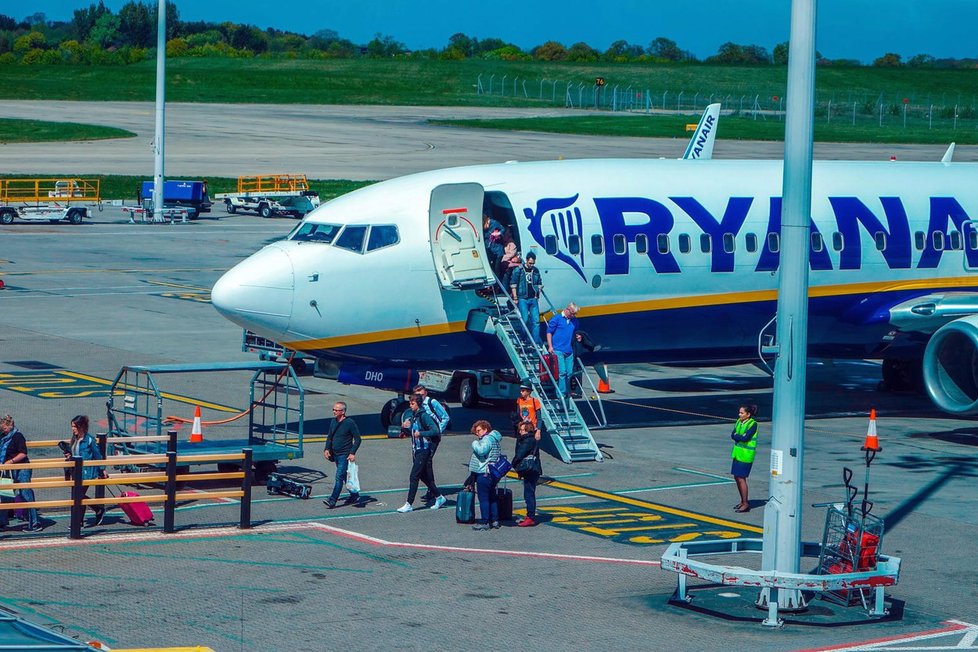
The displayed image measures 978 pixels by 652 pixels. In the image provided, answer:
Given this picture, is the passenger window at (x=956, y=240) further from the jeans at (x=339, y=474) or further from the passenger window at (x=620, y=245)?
the jeans at (x=339, y=474)

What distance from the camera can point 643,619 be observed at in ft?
64.0

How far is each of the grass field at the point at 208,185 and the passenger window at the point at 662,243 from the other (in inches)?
2009

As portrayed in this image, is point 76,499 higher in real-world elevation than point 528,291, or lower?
lower

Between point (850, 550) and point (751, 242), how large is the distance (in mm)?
14900

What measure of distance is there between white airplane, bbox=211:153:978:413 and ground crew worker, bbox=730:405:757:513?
7.41 m

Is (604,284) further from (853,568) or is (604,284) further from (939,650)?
(939,650)

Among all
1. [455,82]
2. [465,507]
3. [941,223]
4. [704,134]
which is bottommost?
[465,507]

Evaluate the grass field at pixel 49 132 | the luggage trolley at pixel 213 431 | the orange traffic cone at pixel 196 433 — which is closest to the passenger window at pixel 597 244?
the luggage trolley at pixel 213 431

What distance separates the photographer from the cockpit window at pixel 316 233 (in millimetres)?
31469

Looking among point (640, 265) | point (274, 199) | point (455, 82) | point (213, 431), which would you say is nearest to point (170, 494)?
point (213, 431)

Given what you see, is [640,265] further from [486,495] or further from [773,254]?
[486,495]

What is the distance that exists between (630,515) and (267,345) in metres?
12.5

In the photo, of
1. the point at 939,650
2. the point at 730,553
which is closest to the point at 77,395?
the point at 730,553

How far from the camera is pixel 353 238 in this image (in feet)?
103
